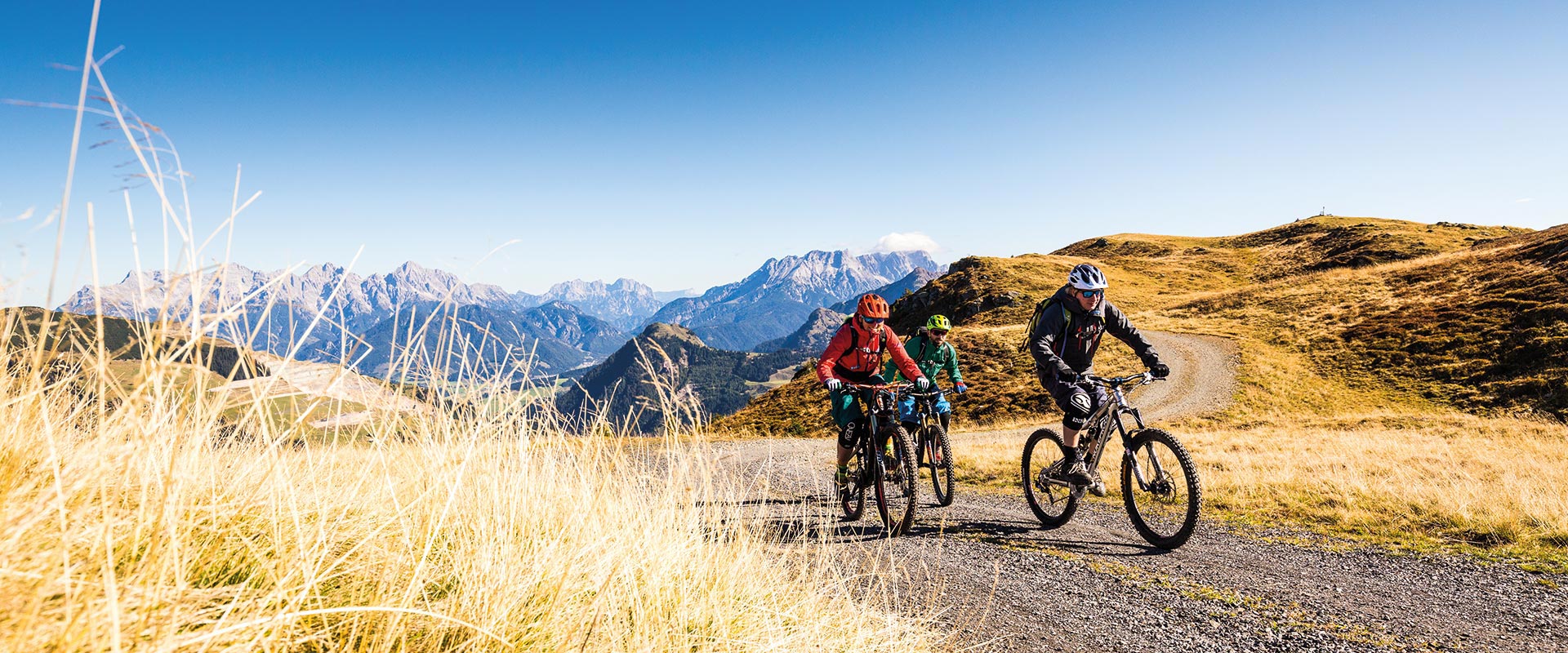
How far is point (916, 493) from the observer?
6727 mm

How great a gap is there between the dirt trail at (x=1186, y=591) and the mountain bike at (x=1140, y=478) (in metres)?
0.23

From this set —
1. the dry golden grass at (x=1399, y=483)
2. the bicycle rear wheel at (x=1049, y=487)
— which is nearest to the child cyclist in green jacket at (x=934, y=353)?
the dry golden grass at (x=1399, y=483)

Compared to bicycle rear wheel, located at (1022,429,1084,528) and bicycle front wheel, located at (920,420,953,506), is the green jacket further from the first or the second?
bicycle rear wheel, located at (1022,429,1084,528)

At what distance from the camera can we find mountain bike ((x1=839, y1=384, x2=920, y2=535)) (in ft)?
22.7

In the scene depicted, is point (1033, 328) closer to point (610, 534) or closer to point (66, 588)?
point (610, 534)

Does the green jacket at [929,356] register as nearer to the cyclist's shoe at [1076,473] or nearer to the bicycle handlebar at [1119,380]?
the cyclist's shoe at [1076,473]

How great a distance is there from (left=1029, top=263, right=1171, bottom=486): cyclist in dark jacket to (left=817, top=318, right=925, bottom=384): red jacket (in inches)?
60.8

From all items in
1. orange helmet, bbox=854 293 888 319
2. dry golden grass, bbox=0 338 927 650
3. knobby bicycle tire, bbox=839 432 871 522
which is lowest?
knobby bicycle tire, bbox=839 432 871 522

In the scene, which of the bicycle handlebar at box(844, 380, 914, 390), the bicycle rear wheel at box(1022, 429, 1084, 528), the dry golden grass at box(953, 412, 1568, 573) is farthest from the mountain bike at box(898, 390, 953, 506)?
the dry golden grass at box(953, 412, 1568, 573)

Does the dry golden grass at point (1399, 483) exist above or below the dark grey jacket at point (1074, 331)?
below

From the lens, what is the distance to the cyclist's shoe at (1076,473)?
22.5ft

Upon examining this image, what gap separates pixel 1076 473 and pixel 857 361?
277cm

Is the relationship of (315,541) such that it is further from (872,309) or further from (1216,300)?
(1216,300)

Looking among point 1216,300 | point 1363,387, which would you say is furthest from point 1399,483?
point 1216,300
